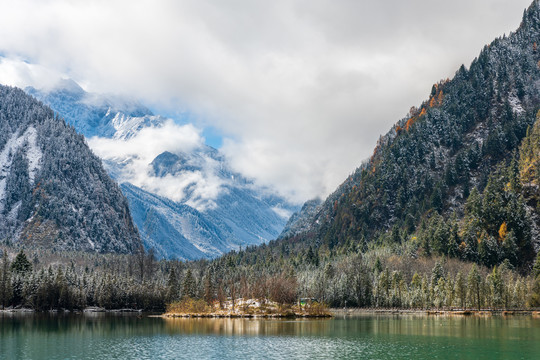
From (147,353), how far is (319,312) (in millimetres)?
102221

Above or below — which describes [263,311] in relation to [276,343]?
below

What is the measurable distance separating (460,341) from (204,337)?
51610 mm

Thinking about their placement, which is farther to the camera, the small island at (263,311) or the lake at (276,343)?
the small island at (263,311)

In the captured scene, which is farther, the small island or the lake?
the small island

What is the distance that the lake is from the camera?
8438 cm

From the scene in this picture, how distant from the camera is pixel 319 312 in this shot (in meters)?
182

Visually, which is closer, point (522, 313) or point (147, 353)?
point (147, 353)

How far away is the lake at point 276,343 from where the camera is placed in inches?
3322

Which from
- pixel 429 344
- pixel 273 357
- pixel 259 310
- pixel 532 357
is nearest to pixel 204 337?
pixel 273 357

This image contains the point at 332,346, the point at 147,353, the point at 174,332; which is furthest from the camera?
the point at 174,332

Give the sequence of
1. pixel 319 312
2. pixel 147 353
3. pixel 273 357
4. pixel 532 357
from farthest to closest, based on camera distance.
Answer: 1. pixel 319 312
2. pixel 147 353
3. pixel 273 357
4. pixel 532 357

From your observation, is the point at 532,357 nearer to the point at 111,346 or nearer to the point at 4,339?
the point at 111,346

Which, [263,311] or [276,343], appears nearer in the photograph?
[276,343]

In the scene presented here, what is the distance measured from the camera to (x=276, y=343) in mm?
99875
